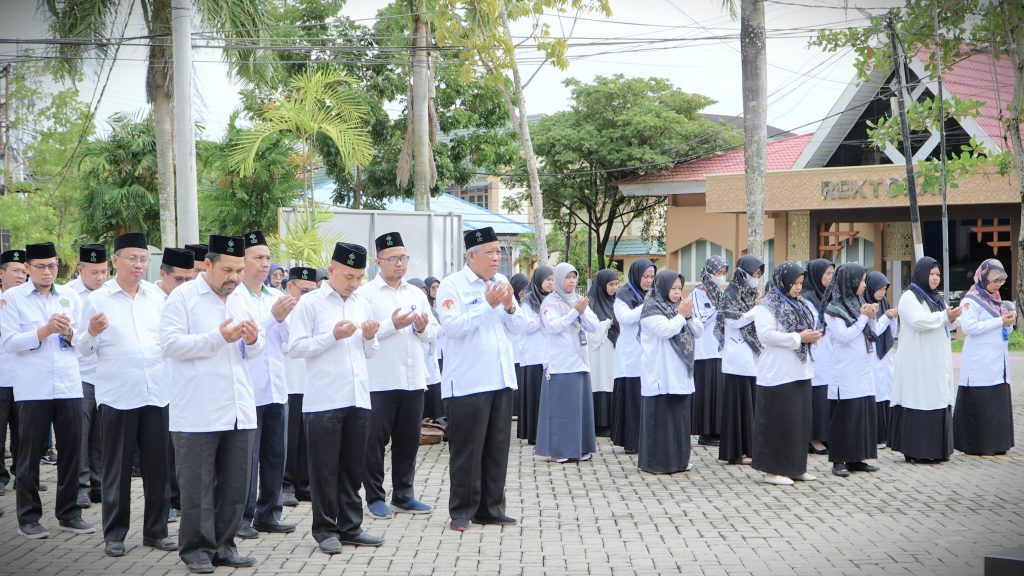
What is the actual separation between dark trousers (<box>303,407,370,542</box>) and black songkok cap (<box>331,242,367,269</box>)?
995mm

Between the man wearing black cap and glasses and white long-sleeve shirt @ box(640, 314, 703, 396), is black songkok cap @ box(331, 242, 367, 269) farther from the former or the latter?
white long-sleeve shirt @ box(640, 314, 703, 396)

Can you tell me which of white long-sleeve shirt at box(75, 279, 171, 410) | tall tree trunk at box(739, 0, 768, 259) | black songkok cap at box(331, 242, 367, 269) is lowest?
white long-sleeve shirt at box(75, 279, 171, 410)

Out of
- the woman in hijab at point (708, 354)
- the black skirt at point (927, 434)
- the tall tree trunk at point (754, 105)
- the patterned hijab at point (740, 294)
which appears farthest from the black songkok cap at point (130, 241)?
the tall tree trunk at point (754, 105)

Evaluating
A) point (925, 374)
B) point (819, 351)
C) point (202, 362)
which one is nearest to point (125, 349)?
point (202, 362)

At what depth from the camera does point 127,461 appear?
273 inches

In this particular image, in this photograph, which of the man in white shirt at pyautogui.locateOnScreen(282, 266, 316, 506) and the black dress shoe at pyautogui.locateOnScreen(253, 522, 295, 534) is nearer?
the black dress shoe at pyautogui.locateOnScreen(253, 522, 295, 534)

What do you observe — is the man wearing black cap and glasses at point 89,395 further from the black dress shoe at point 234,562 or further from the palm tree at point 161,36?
the palm tree at point 161,36

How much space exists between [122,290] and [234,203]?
68.5ft

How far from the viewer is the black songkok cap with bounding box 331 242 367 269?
23.1ft

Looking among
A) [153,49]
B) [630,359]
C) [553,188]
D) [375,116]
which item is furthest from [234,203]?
[630,359]

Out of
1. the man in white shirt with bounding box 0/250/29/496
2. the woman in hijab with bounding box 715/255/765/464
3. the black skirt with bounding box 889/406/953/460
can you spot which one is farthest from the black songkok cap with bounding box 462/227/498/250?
the black skirt with bounding box 889/406/953/460

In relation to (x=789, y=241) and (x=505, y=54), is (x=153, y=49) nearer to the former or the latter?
(x=505, y=54)

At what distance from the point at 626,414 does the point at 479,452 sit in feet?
13.3

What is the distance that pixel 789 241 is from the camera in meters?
32.2
